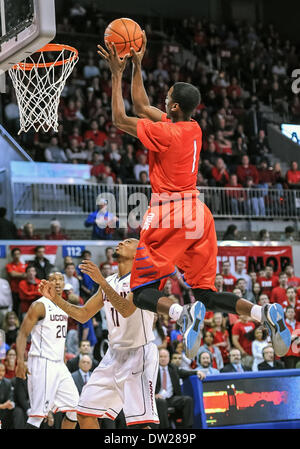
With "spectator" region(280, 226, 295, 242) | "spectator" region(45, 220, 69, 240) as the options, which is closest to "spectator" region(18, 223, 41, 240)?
"spectator" region(45, 220, 69, 240)

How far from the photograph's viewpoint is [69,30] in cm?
1839

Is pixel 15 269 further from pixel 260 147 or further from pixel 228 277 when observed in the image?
pixel 260 147

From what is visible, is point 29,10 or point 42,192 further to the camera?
point 42,192

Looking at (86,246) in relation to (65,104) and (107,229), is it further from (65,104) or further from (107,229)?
(65,104)

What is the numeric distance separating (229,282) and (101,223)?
2408 mm

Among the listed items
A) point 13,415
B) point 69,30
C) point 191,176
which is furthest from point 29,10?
point 69,30

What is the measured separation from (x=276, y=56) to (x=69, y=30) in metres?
5.81

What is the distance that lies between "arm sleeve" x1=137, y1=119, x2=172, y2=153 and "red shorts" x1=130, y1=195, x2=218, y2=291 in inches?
16.1

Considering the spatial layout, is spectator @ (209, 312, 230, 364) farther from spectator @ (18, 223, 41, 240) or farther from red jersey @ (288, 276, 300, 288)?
spectator @ (18, 223, 41, 240)

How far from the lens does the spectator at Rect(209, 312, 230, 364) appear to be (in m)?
11.0

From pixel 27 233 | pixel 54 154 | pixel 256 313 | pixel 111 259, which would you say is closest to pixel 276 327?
pixel 256 313

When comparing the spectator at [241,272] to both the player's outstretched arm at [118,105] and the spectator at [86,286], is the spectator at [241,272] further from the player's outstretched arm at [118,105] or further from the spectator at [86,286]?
the player's outstretched arm at [118,105]

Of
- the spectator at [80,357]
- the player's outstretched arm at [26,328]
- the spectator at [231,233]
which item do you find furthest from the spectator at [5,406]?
the spectator at [231,233]

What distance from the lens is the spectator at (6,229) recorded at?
12172mm
